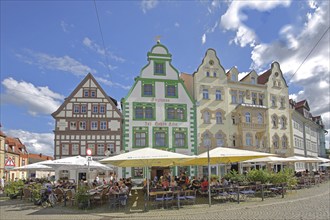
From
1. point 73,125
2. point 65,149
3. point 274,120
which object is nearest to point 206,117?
point 274,120

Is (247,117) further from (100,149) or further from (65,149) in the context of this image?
(65,149)

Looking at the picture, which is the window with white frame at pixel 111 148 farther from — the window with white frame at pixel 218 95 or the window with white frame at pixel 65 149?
the window with white frame at pixel 218 95

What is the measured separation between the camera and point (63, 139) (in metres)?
30.3

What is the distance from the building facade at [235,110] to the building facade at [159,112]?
1572 millimetres

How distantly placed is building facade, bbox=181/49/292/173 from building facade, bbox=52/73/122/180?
9.12 meters

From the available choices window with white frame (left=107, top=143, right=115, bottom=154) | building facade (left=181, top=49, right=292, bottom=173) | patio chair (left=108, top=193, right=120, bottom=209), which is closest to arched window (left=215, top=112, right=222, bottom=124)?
building facade (left=181, top=49, right=292, bottom=173)

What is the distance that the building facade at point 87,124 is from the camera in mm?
→ 30312

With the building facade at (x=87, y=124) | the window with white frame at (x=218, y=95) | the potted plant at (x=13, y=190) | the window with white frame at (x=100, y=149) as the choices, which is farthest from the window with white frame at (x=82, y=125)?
the window with white frame at (x=218, y=95)

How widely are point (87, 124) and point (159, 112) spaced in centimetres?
737

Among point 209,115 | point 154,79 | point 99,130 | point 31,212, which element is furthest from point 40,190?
point 209,115

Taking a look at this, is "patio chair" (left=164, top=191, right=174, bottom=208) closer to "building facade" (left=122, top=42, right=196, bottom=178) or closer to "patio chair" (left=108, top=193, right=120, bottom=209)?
"patio chair" (left=108, top=193, right=120, bottom=209)

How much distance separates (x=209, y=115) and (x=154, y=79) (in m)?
7.27

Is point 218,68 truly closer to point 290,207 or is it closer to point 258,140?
point 258,140

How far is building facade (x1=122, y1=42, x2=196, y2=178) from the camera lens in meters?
30.8
